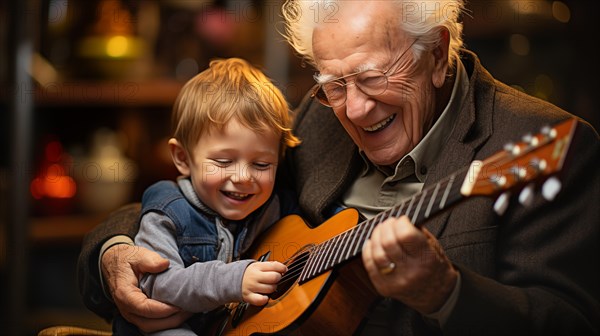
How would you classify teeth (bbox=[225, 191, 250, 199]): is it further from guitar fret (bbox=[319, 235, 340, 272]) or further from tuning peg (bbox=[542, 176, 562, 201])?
tuning peg (bbox=[542, 176, 562, 201])

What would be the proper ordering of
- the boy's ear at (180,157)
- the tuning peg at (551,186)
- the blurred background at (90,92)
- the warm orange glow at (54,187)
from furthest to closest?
the warm orange glow at (54,187) → the blurred background at (90,92) → the boy's ear at (180,157) → the tuning peg at (551,186)

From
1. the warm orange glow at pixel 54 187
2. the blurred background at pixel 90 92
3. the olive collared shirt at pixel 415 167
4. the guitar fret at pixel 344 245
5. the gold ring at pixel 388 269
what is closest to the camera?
the gold ring at pixel 388 269

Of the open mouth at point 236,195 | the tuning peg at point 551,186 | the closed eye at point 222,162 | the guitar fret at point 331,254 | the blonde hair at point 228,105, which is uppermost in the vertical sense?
the tuning peg at point 551,186

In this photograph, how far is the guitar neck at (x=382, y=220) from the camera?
100cm

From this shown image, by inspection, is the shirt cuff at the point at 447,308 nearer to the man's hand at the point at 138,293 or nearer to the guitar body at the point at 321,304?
the guitar body at the point at 321,304

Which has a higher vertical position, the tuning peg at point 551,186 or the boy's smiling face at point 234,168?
the tuning peg at point 551,186

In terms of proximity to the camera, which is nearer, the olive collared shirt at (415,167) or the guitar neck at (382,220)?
the guitar neck at (382,220)

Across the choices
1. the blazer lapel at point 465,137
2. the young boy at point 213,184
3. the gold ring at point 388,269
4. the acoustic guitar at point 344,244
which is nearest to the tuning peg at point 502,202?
the acoustic guitar at point 344,244

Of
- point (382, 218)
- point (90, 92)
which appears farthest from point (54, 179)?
point (382, 218)

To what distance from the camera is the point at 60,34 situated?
3.06 m

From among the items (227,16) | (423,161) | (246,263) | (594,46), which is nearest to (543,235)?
(423,161)

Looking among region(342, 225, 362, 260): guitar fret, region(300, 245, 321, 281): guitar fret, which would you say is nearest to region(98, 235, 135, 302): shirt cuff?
region(300, 245, 321, 281): guitar fret

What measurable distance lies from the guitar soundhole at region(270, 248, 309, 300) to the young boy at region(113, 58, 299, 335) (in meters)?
0.10

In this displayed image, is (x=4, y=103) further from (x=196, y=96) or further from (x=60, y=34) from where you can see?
(x=196, y=96)
